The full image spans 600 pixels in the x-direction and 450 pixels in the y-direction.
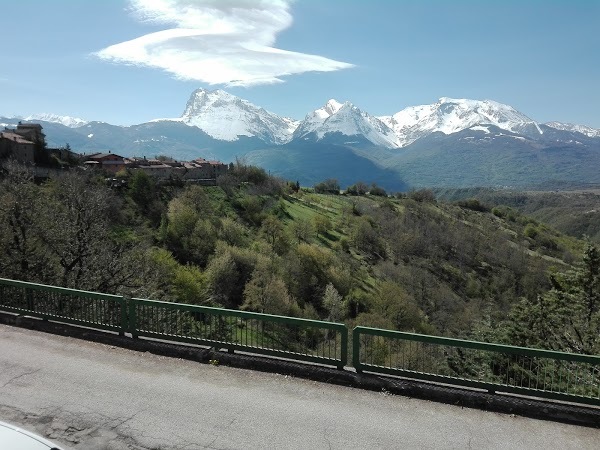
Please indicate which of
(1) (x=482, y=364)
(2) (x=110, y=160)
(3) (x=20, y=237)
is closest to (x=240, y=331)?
(1) (x=482, y=364)

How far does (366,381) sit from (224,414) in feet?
10.1

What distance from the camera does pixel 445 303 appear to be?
70.1m

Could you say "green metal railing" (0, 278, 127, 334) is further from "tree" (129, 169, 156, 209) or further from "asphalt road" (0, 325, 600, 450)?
"tree" (129, 169, 156, 209)

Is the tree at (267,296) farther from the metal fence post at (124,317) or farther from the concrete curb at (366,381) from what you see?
the concrete curb at (366,381)

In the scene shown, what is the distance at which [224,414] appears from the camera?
27.7ft

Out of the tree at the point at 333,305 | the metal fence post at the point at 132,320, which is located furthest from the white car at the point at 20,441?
the tree at the point at 333,305

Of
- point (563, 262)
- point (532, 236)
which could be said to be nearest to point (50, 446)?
point (563, 262)

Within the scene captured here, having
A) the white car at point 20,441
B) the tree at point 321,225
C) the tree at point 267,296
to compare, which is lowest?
the tree at point 267,296

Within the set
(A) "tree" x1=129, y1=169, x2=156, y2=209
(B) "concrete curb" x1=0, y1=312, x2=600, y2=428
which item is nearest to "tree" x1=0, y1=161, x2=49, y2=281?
(B) "concrete curb" x1=0, y1=312, x2=600, y2=428

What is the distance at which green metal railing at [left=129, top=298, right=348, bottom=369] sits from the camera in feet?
34.1

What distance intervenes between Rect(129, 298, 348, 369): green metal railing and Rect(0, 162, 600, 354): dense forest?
15681mm

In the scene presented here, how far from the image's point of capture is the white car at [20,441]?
14.4 feet

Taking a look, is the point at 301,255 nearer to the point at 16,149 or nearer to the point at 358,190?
the point at 16,149

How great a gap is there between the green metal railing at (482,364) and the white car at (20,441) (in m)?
6.59
